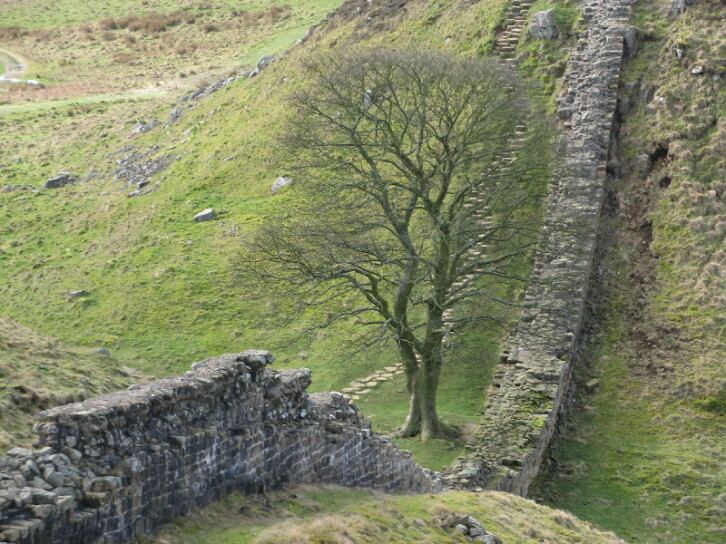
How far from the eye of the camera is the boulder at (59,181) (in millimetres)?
45781

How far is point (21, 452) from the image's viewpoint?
10.6m

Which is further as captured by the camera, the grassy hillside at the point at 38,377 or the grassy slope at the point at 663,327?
the grassy slope at the point at 663,327

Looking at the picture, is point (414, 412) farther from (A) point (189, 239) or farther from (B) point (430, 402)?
(A) point (189, 239)

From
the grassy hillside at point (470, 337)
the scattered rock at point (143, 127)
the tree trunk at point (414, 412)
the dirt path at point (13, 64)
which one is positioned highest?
the dirt path at point (13, 64)

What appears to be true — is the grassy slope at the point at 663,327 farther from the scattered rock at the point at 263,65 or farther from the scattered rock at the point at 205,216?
the scattered rock at the point at 263,65

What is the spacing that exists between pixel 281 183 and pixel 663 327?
16.6 meters

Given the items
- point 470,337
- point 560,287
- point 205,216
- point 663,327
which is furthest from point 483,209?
point 205,216

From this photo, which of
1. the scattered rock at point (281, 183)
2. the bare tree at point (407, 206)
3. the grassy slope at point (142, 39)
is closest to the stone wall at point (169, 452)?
the bare tree at point (407, 206)

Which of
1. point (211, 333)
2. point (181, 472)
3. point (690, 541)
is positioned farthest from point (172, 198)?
point (181, 472)

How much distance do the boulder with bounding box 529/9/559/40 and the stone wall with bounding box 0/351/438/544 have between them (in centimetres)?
2925

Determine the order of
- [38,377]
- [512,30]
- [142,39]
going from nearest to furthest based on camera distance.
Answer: [38,377] < [512,30] < [142,39]

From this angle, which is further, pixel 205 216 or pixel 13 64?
pixel 13 64

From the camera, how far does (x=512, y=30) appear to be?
44062 mm

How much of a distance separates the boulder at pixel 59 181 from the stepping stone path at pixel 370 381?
70.0 feet
